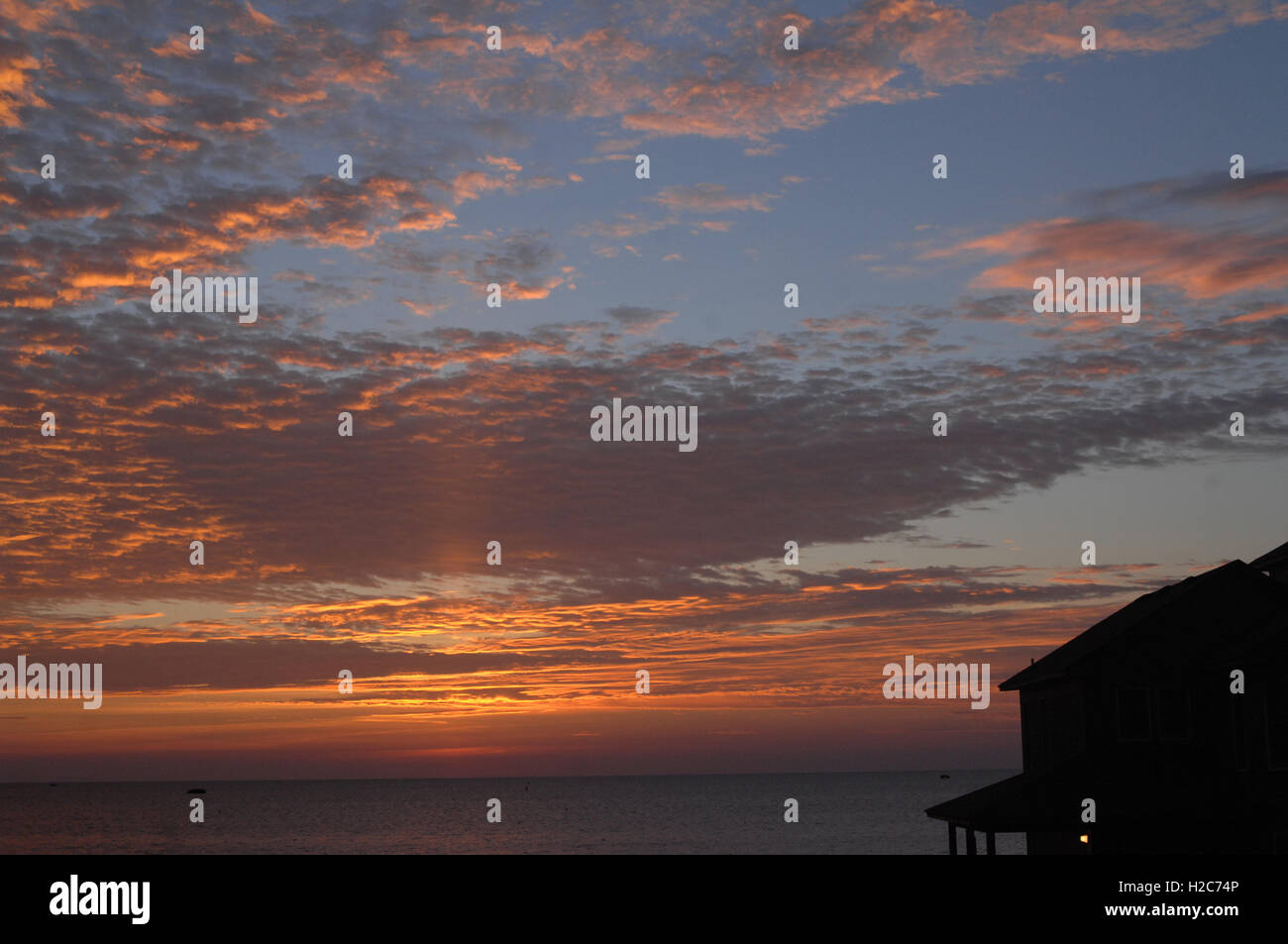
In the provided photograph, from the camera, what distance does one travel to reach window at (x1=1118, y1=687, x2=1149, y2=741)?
96.3ft

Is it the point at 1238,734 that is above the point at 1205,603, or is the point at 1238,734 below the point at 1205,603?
below

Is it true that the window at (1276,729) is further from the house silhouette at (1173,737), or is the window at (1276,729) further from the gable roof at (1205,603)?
the gable roof at (1205,603)

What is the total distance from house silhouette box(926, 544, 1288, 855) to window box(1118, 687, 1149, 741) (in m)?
0.02

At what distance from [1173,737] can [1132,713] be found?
41.1 inches

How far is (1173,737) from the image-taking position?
95.3ft

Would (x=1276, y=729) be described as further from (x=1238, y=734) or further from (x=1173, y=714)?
(x=1173, y=714)

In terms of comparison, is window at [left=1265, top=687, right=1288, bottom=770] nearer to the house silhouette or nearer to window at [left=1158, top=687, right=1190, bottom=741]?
the house silhouette

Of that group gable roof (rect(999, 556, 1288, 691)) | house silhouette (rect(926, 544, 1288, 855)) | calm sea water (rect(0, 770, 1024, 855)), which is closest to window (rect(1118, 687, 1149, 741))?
house silhouette (rect(926, 544, 1288, 855))

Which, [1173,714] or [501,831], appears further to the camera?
[501,831]

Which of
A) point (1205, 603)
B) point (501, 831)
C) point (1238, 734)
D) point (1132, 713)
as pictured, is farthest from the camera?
point (501, 831)

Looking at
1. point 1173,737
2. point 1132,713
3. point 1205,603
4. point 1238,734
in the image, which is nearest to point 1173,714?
point 1173,737
